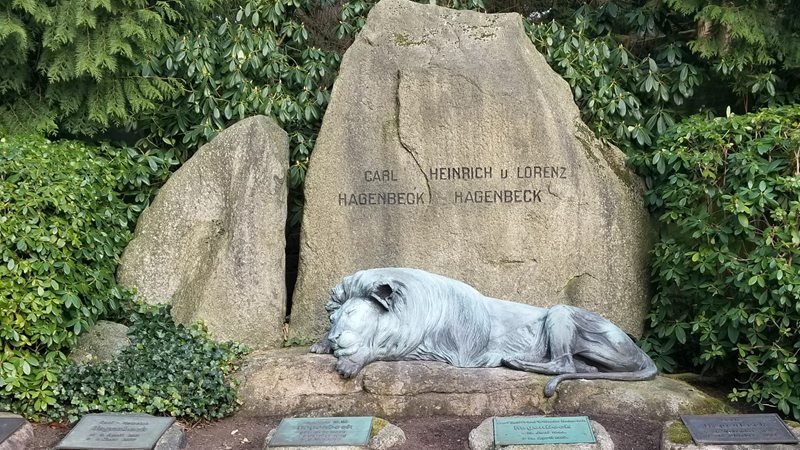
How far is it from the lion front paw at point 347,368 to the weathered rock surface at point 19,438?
1957 millimetres

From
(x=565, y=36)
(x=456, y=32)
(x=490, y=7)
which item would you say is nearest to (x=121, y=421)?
(x=456, y=32)

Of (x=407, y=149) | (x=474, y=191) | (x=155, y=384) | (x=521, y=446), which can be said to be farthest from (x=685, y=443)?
(x=155, y=384)

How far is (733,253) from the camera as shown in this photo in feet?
19.7

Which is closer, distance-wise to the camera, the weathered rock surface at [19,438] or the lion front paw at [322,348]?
the weathered rock surface at [19,438]

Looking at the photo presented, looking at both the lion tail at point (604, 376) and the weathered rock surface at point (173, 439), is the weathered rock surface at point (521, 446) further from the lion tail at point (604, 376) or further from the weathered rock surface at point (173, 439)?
the weathered rock surface at point (173, 439)

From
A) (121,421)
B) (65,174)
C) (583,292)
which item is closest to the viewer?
(121,421)

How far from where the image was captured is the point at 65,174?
634cm

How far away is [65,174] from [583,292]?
4180 millimetres

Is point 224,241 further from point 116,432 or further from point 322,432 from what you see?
point 322,432

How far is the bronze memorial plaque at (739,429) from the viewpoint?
15.6ft

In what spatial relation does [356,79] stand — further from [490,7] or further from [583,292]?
[490,7]

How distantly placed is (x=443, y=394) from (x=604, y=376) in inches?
44.9

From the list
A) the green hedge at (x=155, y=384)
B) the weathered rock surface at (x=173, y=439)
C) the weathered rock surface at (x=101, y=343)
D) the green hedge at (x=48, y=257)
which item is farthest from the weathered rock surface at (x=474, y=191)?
the weathered rock surface at (x=173, y=439)

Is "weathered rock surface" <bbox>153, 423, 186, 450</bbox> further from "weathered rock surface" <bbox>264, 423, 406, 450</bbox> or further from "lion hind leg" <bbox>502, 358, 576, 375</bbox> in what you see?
Answer: "lion hind leg" <bbox>502, 358, 576, 375</bbox>
